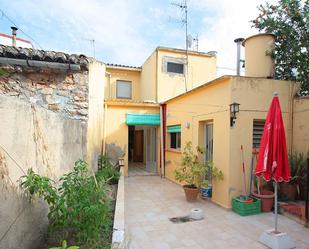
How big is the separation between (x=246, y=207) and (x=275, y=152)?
8.37ft

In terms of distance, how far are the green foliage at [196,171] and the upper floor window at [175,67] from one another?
24.8 ft

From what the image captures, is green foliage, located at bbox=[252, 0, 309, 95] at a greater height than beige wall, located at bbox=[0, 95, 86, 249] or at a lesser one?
greater

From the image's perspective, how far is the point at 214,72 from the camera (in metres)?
16.1

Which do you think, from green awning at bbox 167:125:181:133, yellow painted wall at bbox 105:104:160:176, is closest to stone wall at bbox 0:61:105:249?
green awning at bbox 167:125:181:133

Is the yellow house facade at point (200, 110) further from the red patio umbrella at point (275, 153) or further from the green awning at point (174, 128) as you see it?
the red patio umbrella at point (275, 153)

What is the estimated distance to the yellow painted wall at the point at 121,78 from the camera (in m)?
16.0

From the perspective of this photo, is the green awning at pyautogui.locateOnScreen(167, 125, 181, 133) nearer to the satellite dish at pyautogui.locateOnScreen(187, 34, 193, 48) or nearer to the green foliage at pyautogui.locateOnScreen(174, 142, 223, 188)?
the green foliage at pyautogui.locateOnScreen(174, 142, 223, 188)

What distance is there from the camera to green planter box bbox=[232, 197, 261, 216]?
21.1 ft

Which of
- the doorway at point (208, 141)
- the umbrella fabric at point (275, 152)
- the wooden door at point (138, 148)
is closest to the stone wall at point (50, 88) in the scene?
the umbrella fabric at point (275, 152)

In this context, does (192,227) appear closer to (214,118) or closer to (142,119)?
(214,118)

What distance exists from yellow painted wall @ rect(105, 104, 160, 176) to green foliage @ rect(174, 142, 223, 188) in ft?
16.0

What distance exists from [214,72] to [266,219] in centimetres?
1178

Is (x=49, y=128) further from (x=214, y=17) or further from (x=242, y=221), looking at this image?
(x=214, y=17)

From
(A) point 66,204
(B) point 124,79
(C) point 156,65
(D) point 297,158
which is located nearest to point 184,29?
(C) point 156,65
